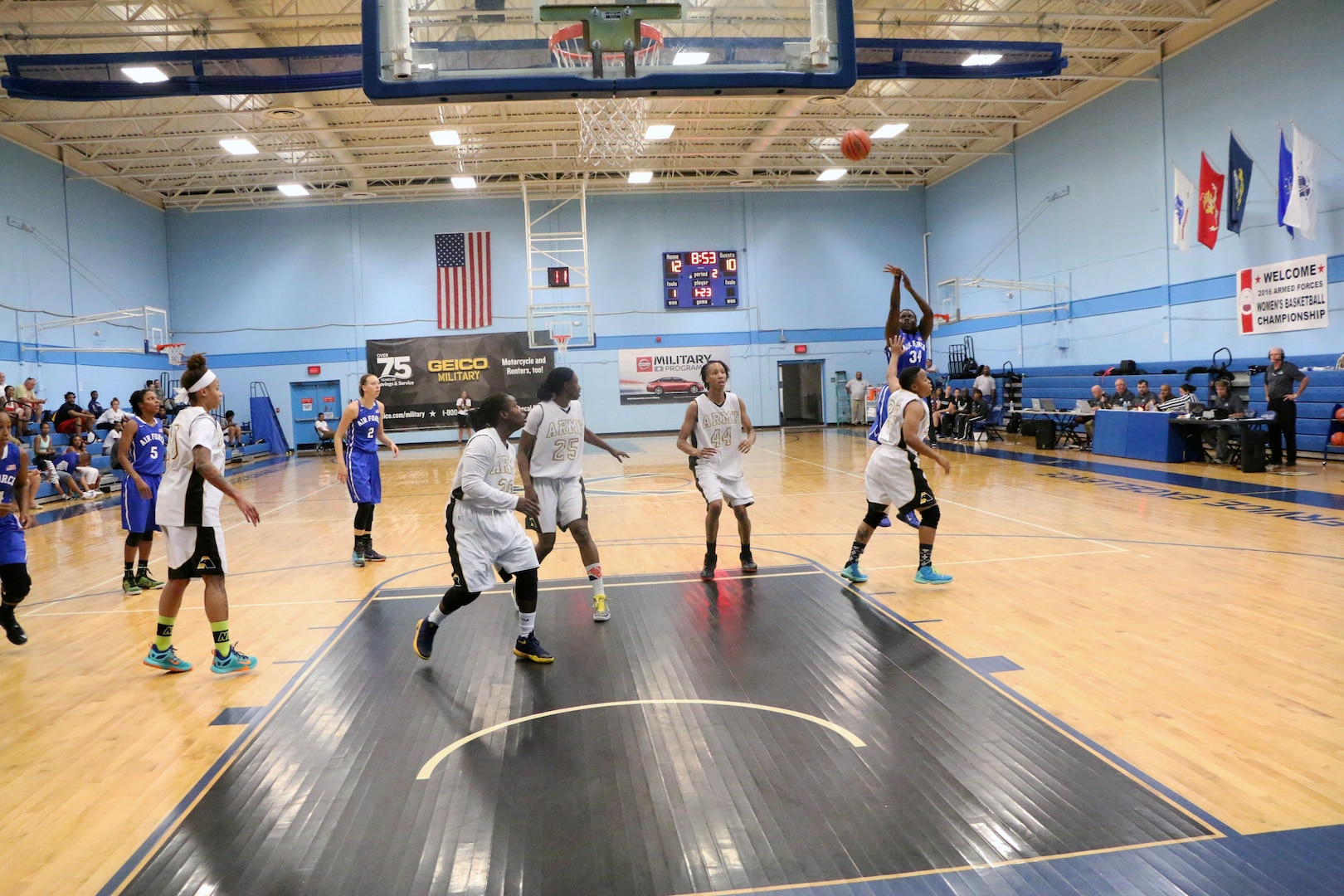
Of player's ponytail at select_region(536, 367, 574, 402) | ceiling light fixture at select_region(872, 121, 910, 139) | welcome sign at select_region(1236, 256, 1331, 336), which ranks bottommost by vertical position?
player's ponytail at select_region(536, 367, 574, 402)

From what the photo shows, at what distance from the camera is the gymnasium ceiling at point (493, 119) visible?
14.3 m

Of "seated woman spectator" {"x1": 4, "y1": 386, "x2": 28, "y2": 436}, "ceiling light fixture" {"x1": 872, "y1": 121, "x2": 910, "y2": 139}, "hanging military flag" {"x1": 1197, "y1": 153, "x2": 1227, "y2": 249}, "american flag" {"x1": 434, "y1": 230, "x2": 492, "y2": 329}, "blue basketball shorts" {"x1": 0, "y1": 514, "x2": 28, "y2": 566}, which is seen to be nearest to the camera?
"blue basketball shorts" {"x1": 0, "y1": 514, "x2": 28, "y2": 566}

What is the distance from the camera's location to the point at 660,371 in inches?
1016

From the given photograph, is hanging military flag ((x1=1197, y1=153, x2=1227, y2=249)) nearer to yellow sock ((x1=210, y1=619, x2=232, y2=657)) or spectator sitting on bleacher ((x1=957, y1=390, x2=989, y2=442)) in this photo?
spectator sitting on bleacher ((x1=957, y1=390, x2=989, y2=442))

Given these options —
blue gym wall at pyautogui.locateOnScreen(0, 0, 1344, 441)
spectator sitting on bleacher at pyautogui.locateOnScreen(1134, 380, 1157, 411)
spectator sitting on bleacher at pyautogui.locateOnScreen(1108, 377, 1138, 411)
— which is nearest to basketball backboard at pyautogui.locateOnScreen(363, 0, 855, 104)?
spectator sitting on bleacher at pyautogui.locateOnScreen(1134, 380, 1157, 411)

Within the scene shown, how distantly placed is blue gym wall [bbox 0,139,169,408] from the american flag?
291 inches

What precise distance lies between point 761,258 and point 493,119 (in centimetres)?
956

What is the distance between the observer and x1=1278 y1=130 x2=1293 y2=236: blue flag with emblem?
13.0m

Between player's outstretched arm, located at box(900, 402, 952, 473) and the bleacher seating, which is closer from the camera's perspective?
player's outstretched arm, located at box(900, 402, 952, 473)

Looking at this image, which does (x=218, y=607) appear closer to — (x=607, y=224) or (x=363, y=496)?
(x=363, y=496)

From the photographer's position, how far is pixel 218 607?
4816 millimetres

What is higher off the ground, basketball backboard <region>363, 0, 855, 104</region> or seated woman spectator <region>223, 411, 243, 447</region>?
basketball backboard <region>363, 0, 855, 104</region>

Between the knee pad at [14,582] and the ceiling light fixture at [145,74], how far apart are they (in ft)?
34.6

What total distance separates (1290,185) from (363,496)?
44.2 feet
